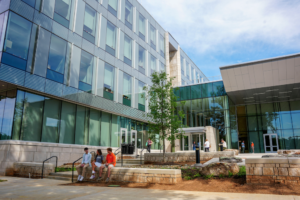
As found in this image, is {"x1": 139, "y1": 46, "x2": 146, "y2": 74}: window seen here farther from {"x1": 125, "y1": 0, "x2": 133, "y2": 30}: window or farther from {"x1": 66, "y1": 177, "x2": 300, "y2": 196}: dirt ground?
{"x1": 66, "y1": 177, "x2": 300, "y2": 196}: dirt ground

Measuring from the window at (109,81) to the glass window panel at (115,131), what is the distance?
7.46ft

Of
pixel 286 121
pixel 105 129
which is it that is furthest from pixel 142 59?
pixel 286 121

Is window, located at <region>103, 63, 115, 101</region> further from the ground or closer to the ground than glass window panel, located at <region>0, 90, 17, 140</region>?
further from the ground

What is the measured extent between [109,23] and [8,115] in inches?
533

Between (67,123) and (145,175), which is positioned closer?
(145,175)

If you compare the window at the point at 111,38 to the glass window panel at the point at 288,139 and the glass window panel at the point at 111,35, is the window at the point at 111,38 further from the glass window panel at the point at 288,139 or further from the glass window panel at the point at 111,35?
the glass window panel at the point at 288,139

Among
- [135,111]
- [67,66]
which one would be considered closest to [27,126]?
[67,66]

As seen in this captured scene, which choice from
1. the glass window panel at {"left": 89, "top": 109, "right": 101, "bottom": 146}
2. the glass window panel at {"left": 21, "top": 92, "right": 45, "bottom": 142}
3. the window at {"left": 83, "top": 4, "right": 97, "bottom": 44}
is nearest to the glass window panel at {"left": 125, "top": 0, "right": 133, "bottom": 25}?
the window at {"left": 83, "top": 4, "right": 97, "bottom": 44}

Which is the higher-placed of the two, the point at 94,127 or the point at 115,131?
the point at 94,127

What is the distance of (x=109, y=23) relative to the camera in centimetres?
2434

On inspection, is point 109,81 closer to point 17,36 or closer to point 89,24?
point 89,24

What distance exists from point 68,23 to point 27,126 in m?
8.93

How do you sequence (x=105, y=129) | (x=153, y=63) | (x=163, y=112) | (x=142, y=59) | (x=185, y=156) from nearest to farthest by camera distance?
(x=185, y=156)
(x=163, y=112)
(x=105, y=129)
(x=142, y=59)
(x=153, y=63)

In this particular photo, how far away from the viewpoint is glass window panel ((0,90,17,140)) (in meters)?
14.9
